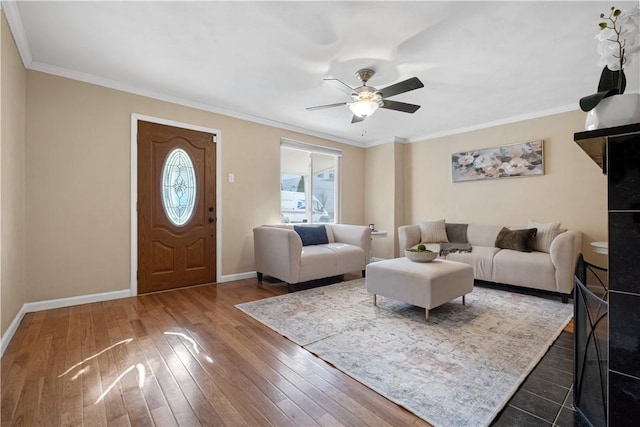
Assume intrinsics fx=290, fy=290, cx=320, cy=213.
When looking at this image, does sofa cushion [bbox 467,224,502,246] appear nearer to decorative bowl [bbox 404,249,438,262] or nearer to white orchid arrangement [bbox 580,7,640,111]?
decorative bowl [bbox 404,249,438,262]

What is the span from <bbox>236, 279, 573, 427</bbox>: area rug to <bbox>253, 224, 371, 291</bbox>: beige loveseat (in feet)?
1.08

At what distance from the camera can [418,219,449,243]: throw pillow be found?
4.71 m

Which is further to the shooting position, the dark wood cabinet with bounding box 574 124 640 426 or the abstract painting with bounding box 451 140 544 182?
the abstract painting with bounding box 451 140 544 182

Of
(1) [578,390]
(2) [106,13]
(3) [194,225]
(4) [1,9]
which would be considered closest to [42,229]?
(3) [194,225]

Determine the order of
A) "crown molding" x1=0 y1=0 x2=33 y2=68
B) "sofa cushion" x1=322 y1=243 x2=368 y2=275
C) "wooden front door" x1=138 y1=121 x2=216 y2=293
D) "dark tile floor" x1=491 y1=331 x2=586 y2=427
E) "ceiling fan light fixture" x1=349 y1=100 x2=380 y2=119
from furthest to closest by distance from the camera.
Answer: "sofa cushion" x1=322 y1=243 x2=368 y2=275 < "wooden front door" x1=138 y1=121 x2=216 y2=293 < "ceiling fan light fixture" x1=349 y1=100 x2=380 y2=119 < "crown molding" x1=0 y1=0 x2=33 y2=68 < "dark tile floor" x1=491 y1=331 x2=586 y2=427

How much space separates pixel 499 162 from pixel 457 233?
1.27 m

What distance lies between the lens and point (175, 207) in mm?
3729

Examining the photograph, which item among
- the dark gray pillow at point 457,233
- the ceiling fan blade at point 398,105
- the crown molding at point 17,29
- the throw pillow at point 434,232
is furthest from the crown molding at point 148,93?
the dark gray pillow at point 457,233

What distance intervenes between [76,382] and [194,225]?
2.32m

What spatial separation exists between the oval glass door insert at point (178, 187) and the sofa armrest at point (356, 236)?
7.54 feet

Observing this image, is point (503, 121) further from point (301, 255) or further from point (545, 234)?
point (301, 255)

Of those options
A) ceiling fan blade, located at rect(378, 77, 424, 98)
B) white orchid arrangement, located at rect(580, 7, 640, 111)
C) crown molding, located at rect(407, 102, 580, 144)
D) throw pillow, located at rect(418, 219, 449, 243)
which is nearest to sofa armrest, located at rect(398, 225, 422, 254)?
throw pillow, located at rect(418, 219, 449, 243)

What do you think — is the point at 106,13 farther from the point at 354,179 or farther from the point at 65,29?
the point at 354,179

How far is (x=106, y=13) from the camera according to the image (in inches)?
83.4
